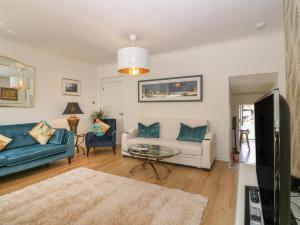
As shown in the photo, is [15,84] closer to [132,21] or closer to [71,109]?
[71,109]

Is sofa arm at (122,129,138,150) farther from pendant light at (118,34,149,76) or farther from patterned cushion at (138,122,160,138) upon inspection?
pendant light at (118,34,149,76)

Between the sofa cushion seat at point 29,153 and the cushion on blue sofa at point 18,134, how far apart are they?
158mm

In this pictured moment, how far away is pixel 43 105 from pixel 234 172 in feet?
14.1

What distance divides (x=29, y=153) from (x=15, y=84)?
5.26ft

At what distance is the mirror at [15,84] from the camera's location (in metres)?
3.26

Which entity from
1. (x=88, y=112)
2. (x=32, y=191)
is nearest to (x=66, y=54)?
(x=88, y=112)

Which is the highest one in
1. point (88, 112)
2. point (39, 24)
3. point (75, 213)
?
point (39, 24)

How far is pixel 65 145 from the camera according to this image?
11.0 ft

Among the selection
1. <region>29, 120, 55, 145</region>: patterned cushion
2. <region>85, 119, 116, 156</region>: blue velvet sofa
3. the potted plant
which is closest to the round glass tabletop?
<region>85, 119, 116, 156</region>: blue velvet sofa

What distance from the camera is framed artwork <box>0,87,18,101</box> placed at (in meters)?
3.25

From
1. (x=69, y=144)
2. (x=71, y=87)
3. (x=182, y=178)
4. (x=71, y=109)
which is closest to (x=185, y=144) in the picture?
(x=182, y=178)

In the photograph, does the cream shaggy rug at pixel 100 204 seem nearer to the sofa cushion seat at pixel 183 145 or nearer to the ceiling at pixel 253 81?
the sofa cushion seat at pixel 183 145

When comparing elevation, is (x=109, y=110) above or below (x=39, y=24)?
below

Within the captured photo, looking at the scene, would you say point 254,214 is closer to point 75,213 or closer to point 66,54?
point 75,213
